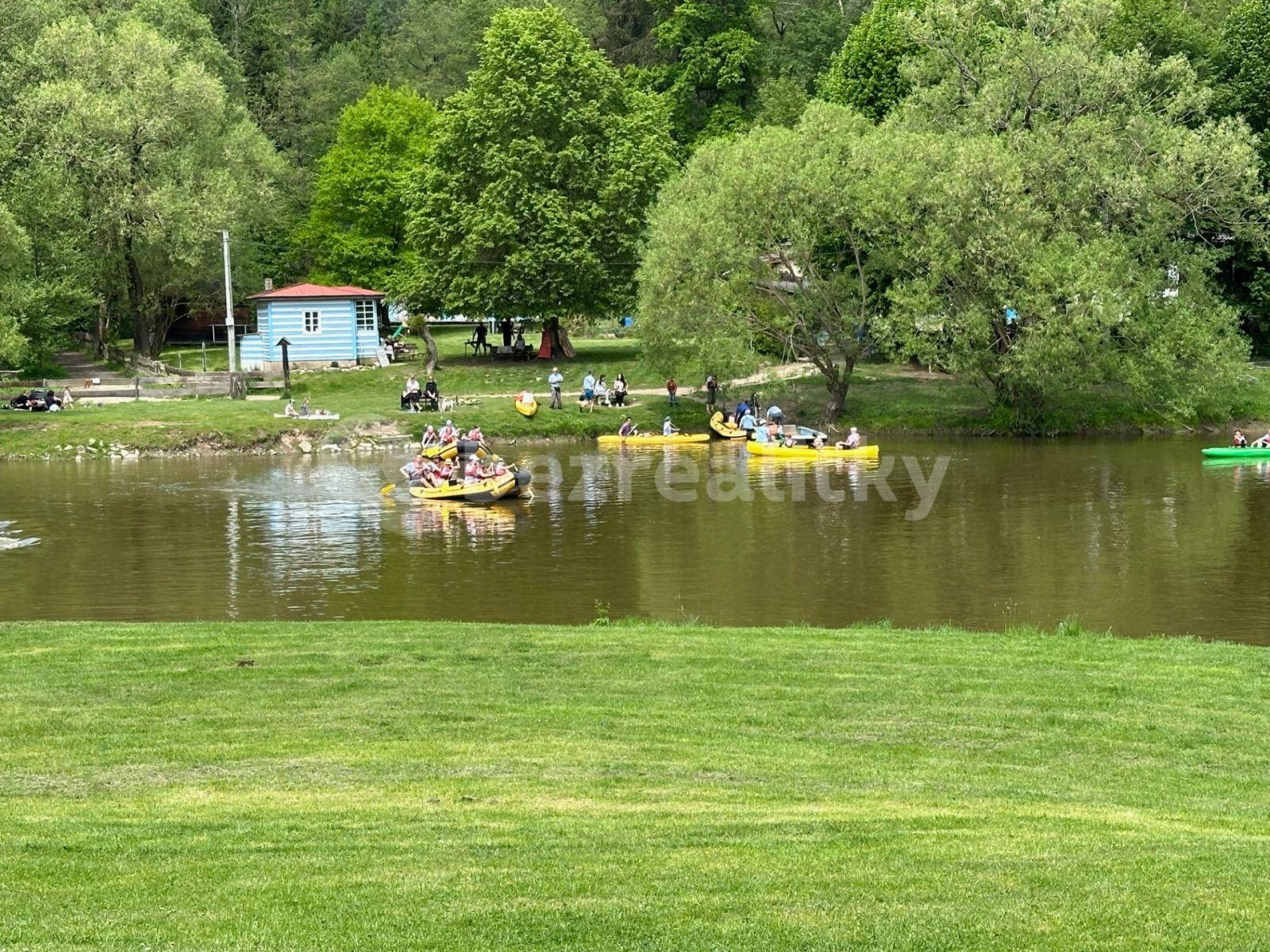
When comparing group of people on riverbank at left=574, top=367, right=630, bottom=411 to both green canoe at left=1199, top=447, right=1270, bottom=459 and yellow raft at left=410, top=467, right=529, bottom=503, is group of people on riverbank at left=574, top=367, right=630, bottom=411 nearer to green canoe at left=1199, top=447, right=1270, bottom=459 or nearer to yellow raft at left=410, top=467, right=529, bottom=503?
yellow raft at left=410, top=467, right=529, bottom=503

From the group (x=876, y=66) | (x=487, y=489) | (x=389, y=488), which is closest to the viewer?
(x=487, y=489)

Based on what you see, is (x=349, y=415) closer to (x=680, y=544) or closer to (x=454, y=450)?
(x=454, y=450)

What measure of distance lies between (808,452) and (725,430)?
20.5ft

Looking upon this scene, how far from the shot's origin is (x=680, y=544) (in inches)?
1183

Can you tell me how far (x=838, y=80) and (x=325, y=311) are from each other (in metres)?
24.9

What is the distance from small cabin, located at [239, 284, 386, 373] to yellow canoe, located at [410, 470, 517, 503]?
2650cm

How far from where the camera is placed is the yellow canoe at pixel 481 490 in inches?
1463

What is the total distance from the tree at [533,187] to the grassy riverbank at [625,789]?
146ft

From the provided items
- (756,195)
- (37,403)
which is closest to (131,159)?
(37,403)

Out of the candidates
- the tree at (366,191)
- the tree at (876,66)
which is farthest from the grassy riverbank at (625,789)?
the tree at (366,191)

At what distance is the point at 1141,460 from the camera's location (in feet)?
145

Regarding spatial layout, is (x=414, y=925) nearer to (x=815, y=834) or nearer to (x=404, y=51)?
(x=815, y=834)

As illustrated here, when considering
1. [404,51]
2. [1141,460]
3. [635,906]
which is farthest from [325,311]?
[635,906]

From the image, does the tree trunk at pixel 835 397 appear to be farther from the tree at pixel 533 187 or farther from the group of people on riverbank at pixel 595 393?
the tree at pixel 533 187
